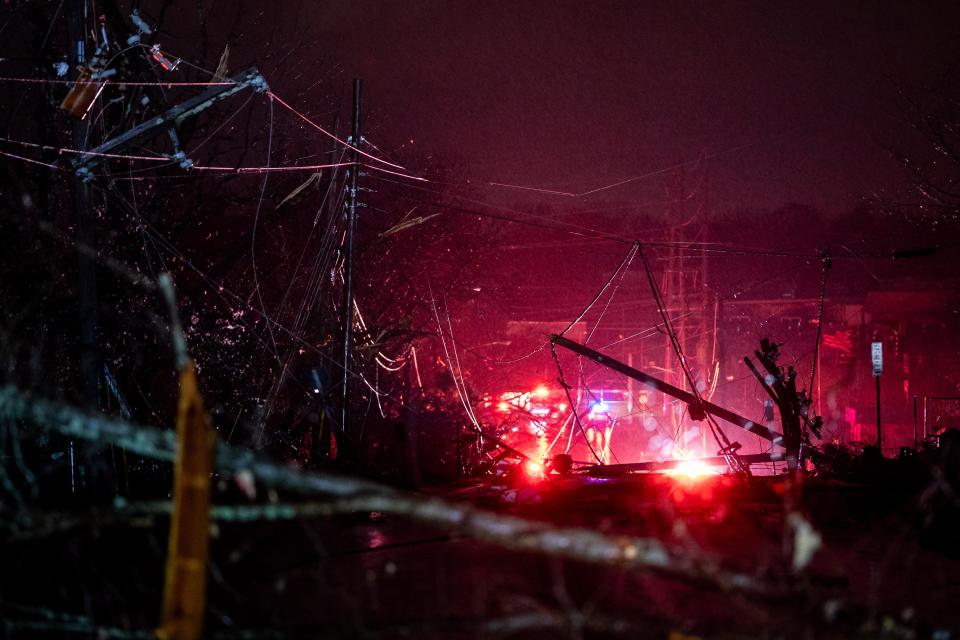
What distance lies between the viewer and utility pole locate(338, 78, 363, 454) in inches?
576

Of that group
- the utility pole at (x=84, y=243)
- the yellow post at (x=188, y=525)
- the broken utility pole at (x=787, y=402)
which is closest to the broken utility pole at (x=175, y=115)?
the utility pole at (x=84, y=243)

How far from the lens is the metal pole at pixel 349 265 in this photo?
576 inches

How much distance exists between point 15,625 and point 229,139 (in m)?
15.0

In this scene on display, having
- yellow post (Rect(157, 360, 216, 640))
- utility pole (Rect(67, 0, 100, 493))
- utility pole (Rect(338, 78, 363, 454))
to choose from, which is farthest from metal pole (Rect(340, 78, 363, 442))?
yellow post (Rect(157, 360, 216, 640))

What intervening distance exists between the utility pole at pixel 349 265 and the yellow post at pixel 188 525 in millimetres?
9641

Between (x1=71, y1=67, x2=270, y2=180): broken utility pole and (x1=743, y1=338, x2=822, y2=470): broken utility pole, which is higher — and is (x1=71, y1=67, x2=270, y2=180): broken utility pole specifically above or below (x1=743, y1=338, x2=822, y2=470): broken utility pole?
above

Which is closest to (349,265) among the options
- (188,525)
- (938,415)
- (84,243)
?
(84,243)

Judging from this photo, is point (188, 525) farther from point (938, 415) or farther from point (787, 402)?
point (938, 415)

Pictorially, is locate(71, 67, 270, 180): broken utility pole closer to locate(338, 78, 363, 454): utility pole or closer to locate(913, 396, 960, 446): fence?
locate(338, 78, 363, 454): utility pole

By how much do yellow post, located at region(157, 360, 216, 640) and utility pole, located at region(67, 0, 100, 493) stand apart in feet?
23.0

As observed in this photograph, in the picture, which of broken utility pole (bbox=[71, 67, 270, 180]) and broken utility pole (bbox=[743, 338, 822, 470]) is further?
broken utility pole (bbox=[743, 338, 822, 470])

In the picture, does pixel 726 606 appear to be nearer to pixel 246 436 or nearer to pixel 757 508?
pixel 757 508

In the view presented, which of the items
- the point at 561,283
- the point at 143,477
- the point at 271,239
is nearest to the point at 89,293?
the point at 143,477

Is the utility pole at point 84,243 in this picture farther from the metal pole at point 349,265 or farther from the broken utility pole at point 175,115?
the metal pole at point 349,265
